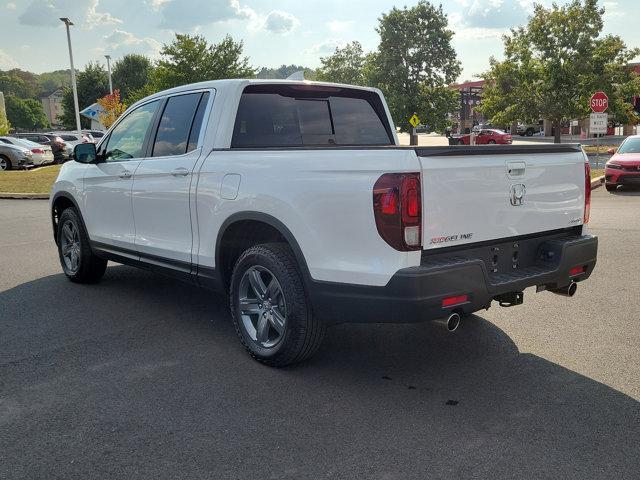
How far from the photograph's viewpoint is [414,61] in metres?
56.0

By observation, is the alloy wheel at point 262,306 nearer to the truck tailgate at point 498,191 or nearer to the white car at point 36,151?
the truck tailgate at point 498,191

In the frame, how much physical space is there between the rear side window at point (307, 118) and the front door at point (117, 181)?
114cm

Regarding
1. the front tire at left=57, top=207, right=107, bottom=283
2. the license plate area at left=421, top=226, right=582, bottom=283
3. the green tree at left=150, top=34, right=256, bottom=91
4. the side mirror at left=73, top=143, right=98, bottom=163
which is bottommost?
the front tire at left=57, top=207, right=107, bottom=283

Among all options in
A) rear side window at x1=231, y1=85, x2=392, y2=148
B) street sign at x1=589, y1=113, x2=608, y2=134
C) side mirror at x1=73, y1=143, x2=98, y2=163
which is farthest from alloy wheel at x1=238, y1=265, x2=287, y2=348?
street sign at x1=589, y1=113, x2=608, y2=134

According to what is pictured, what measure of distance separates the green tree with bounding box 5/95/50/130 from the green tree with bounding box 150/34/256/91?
117m

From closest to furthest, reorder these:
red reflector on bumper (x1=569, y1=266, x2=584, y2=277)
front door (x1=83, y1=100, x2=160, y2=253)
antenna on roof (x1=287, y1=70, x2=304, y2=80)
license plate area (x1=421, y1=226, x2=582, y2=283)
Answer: license plate area (x1=421, y1=226, x2=582, y2=283) < red reflector on bumper (x1=569, y1=266, x2=584, y2=277) < antenna on roof (x1=287, y1=70, x2=304, y2=80) < front door (x1=83, y1=100, x2=160, y2=253)

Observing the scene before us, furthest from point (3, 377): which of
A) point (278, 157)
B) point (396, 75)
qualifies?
point (396, 75)

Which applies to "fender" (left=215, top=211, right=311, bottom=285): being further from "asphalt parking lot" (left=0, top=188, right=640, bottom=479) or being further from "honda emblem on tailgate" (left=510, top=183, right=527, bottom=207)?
"honda emblem on tailgate" (left=510, top=183, right=527, bottom=207)

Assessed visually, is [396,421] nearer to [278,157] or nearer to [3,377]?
[278,157]

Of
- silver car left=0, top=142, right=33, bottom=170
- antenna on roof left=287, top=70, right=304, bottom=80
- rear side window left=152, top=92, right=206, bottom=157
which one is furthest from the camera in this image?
silver car left=0, top=142, right=33, bottom=170

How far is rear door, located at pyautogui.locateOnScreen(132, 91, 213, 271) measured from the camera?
472 cm

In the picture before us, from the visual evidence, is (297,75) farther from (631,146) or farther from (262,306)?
(631,146)

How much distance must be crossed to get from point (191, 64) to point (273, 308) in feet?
108

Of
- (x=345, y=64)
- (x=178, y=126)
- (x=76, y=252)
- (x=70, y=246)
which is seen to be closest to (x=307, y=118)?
(x=178, y=126)
